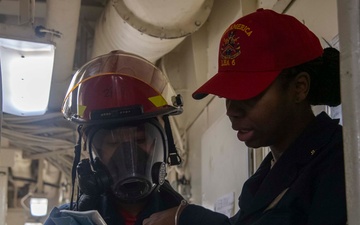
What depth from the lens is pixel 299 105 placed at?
1221 millimetres

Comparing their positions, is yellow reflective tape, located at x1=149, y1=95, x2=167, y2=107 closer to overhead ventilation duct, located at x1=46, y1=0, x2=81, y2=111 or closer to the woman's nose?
the woman's nose

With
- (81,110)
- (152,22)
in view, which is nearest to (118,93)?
(81,110)

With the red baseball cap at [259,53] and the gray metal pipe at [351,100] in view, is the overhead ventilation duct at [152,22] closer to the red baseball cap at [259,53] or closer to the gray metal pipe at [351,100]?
the red baseball cap at [259,53]

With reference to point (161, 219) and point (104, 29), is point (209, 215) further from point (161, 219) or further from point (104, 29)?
point (104, 29)

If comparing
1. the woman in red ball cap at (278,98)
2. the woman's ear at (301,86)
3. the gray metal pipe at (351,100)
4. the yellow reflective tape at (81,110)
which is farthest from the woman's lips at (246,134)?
the yellow reflective tape at (81,110)

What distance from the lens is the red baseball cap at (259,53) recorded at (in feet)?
3.89

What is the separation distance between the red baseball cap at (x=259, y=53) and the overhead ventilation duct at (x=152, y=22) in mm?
1217

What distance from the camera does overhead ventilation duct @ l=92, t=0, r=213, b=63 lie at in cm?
249

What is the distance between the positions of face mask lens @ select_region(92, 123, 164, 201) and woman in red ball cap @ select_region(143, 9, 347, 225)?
34 centimetres

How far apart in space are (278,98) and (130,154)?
1.95 feet

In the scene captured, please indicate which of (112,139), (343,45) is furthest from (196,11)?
(343,45)

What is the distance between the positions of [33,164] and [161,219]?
619 cm

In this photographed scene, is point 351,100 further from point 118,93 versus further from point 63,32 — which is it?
point 63,32

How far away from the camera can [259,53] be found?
121 cm
